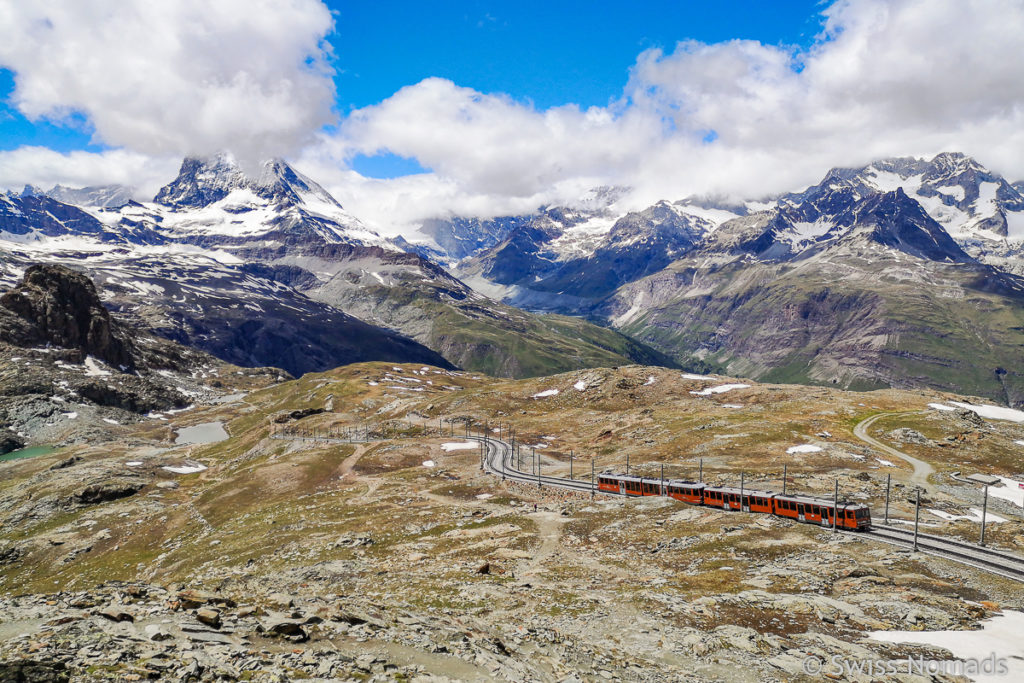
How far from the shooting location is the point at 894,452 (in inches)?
4574

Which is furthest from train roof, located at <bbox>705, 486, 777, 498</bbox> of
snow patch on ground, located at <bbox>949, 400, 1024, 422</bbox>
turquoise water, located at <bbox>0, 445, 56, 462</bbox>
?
turquoise water, located at <bbox>0, 445, 56, 462</bbox>

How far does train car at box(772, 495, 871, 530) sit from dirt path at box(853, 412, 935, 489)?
3294 cm

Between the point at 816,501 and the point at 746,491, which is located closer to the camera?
the point at 816,501

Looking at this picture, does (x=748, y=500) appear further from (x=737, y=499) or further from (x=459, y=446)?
(x=459, y=446)

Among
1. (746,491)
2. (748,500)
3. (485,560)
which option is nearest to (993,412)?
(746,491)

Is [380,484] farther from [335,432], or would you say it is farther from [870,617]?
[870,617]

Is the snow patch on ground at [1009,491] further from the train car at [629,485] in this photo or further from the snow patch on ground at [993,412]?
the snow patch on ground at [993,412]

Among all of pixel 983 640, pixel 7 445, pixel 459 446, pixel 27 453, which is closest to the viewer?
pixel 983 640

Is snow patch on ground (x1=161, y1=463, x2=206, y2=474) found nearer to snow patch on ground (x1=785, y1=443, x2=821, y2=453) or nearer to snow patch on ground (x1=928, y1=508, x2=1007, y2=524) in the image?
snow patch on ground (x1=785, y1=443, x2=821, y2=453)

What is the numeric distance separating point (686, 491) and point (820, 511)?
821 inches

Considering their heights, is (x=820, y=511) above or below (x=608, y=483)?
above

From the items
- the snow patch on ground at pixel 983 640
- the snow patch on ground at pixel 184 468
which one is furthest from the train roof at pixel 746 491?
the snow patch on ground at pixel 184 468

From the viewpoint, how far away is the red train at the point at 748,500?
67.5 meters

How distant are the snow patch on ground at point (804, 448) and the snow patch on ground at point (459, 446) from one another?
77.8 meters
